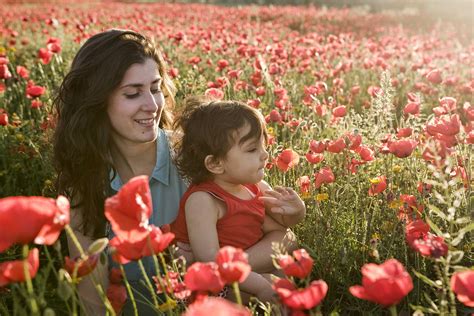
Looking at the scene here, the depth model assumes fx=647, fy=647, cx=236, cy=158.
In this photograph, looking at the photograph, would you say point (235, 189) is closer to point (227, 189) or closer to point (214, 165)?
point (227, 189)

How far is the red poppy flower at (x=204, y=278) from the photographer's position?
4.15 ft

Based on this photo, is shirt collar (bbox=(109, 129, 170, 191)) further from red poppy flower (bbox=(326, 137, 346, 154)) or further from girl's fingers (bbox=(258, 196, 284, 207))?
red poppy flower (bbox=(326, 137, 346, 154))

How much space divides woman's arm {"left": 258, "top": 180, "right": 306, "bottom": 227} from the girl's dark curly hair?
22cm

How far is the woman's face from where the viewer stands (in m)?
2.54

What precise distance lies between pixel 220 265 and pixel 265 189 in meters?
1.38

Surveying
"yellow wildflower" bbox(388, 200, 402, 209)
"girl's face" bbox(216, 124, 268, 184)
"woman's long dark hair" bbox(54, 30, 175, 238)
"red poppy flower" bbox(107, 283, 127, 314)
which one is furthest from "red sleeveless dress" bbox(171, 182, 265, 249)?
"red poppy flower" bbox(107, 283, 127, 314)

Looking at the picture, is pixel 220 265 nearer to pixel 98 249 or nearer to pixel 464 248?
pixel 98 249

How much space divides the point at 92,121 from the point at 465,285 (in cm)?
179

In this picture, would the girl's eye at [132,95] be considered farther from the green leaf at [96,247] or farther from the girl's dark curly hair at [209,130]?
the green leaf at [96,247]

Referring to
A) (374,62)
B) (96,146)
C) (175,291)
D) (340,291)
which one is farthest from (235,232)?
(374,62)

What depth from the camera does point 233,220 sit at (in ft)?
8.10

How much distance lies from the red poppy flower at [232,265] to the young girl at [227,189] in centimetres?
96

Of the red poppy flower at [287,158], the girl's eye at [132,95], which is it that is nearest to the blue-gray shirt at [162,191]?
the girl's eye at [132,95]

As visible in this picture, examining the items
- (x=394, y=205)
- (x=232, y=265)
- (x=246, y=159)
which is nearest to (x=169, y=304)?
(x=232, y=265)
